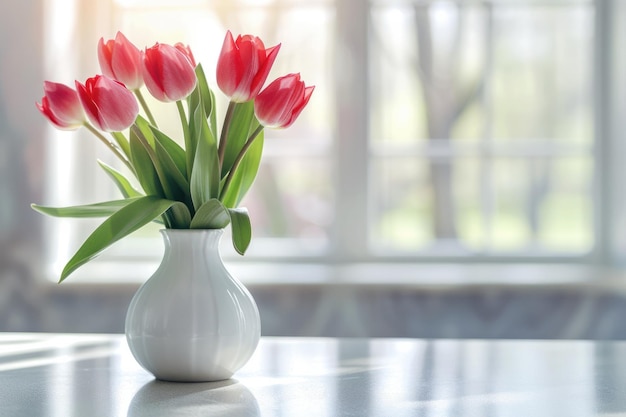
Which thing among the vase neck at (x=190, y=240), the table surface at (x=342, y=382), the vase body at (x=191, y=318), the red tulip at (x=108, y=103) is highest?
the red tulip at (x=108, y=103)

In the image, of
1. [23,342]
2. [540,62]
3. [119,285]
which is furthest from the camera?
[540,62]

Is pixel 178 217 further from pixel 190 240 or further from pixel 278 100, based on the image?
pixel 278 100

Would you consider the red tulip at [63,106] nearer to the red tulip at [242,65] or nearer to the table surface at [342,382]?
the red tulip at [242,65]

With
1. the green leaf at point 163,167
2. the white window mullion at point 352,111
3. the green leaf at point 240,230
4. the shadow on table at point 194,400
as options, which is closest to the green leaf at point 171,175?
the green leaf at point 163,167

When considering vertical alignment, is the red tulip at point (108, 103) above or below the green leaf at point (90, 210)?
above

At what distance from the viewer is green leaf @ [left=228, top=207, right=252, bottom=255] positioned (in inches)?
36.6

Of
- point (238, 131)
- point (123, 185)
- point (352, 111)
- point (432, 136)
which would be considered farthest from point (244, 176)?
point (432, 136)

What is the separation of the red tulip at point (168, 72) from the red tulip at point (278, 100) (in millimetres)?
84

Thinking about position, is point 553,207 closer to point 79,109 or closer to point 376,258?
point 376,258

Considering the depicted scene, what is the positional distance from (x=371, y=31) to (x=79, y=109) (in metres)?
1.71

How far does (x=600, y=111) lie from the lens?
8.38 ft

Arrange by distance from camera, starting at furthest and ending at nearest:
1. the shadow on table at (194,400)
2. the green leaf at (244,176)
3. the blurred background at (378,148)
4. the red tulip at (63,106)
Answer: the blurred background at (378,148)
the green leaf at (244,176)
the red tulip at (63,106)
the shadow on table at (194,400)

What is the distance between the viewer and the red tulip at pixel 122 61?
100 centimetres

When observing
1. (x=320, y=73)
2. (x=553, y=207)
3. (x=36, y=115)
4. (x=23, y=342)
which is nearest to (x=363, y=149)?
(x=320, y=73)
